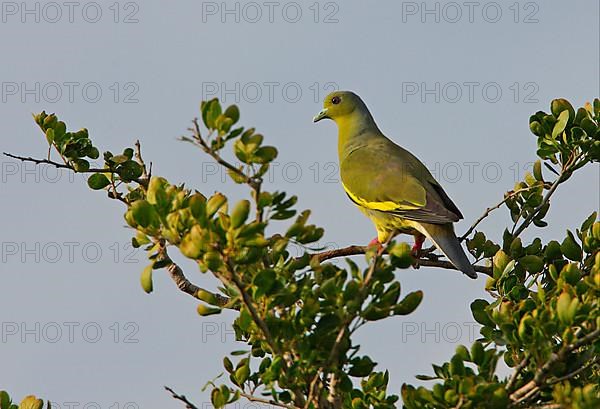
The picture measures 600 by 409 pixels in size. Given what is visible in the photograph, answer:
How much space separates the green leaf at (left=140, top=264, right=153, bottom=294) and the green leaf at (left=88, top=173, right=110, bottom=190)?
5.90ft

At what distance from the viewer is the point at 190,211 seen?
10.3 ft

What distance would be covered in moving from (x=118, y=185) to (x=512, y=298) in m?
2.03

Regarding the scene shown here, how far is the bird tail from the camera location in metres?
5.29

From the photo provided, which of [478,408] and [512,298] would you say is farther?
[512,298]

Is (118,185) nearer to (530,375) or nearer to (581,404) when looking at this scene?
(530,375)

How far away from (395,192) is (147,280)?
328cm

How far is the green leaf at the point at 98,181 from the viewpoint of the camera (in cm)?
493

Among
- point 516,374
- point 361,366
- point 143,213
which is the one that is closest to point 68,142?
point 143,213

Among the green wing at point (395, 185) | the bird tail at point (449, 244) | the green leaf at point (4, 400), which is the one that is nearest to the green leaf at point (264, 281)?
the green leaf at point (4, 400)

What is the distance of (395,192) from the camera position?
6266 millimetres

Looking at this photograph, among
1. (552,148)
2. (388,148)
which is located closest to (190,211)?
(552,148)

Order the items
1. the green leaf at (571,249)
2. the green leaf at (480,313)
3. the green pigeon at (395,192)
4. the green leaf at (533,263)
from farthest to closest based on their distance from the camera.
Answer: the green pigeon at (395,192) → the green leaf at (533,263) → the green leaf at (571,249) → the green leaf at (480,313)

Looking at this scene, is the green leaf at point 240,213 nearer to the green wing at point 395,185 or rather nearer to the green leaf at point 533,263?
the green leaf at point 533,263

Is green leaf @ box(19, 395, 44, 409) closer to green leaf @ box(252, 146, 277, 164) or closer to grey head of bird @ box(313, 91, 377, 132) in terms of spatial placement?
green leaf @ box(252, 146, 277, 164)
